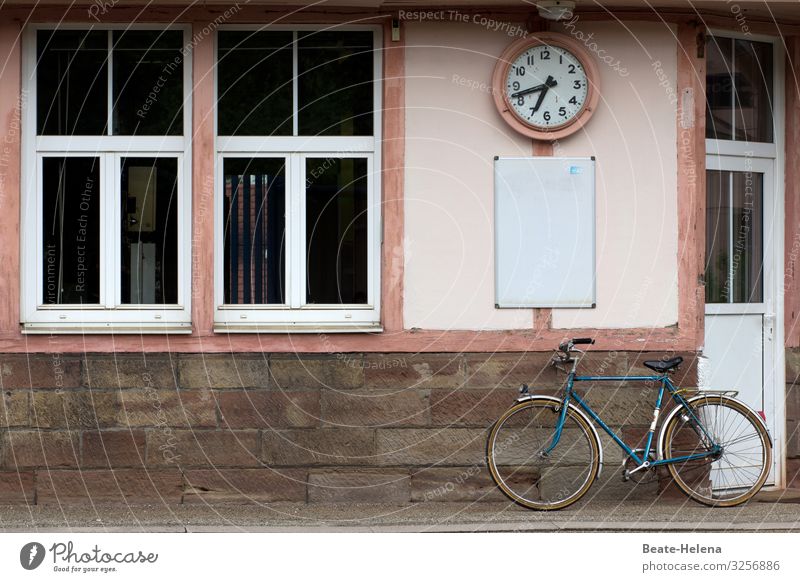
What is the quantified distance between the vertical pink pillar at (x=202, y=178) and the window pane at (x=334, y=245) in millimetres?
706

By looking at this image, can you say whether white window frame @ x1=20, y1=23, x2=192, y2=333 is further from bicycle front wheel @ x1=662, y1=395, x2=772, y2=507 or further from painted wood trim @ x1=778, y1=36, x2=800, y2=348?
painted wood trim @ x1=778, y1=36, x2=800, y2=348

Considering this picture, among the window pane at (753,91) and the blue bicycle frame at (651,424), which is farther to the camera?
the window pane at (753,91)

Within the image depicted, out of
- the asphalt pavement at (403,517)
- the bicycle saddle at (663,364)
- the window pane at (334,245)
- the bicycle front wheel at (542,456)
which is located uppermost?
the window pane at (334,245)

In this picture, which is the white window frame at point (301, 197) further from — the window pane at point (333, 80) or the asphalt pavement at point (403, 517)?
the asphalt pavement at point (403, 517)

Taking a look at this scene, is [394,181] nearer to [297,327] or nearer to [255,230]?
[255,230]

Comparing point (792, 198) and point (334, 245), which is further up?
point (792, 198)

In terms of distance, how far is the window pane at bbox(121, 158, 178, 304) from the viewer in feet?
31.2

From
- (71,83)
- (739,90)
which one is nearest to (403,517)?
(71,83)

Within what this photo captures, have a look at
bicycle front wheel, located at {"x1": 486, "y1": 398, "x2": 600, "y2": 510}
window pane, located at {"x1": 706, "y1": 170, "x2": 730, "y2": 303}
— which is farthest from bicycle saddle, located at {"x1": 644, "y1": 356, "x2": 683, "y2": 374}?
window pane, located at {"x1": 706, "y1": 170, "x2": 730, "y2": 303}

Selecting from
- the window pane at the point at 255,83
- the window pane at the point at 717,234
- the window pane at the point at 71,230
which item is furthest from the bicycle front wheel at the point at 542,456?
the window pane at the point at 71,230

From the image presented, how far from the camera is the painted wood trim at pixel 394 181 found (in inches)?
369

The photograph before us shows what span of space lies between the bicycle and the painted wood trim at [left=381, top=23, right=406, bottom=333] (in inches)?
43.9

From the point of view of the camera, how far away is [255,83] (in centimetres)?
955

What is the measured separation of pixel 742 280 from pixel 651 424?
5.50 feet
